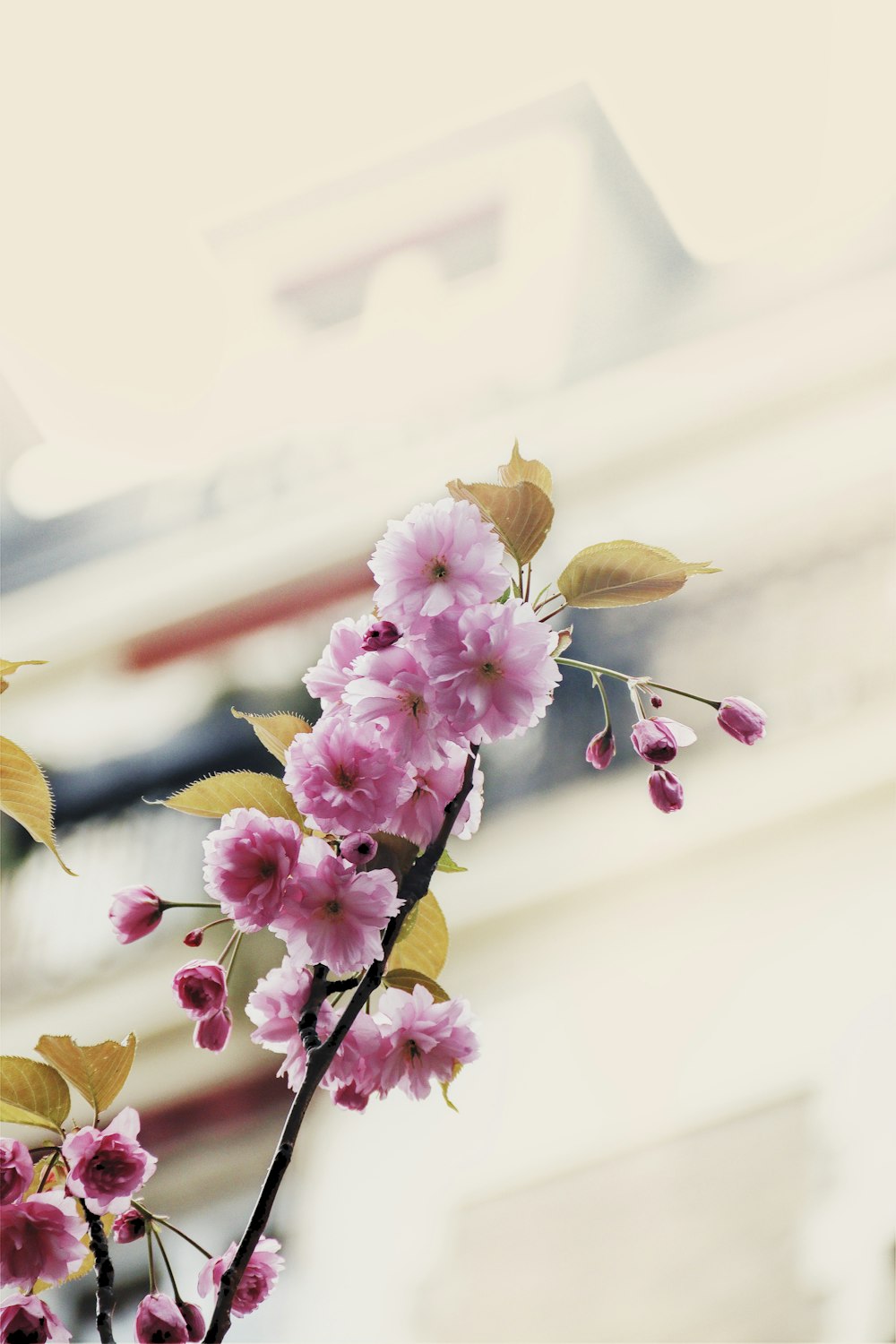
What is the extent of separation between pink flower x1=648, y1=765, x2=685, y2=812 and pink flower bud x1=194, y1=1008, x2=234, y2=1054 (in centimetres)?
22

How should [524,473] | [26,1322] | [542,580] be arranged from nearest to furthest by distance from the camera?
1. [26,1322]
2. [524,473]
3. [542,580]

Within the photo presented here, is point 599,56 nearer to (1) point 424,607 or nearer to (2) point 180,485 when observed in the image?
(2) point 180,485

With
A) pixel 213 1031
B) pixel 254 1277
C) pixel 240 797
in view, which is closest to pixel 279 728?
pixel 240 797

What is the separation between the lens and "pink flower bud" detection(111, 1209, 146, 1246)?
1.40ft

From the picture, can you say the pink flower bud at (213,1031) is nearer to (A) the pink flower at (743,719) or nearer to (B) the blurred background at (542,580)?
(A) the pink flower at (743,719)

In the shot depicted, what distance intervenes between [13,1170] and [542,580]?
111 cm

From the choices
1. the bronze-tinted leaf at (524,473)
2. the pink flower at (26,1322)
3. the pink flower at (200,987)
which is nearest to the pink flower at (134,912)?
the pink flower at (200,987)

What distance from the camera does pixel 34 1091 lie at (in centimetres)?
43

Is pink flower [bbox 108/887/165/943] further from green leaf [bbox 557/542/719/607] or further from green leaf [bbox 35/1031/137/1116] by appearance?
green leaf [bbox 557/542/719/607]

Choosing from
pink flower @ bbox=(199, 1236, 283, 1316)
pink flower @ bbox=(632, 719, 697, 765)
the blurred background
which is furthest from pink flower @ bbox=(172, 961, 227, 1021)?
the blurred background

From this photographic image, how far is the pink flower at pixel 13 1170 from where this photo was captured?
1.31 feet

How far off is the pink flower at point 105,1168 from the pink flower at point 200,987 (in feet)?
0.15

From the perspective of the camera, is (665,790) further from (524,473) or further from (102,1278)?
(102,1278)

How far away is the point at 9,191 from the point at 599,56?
110cm
